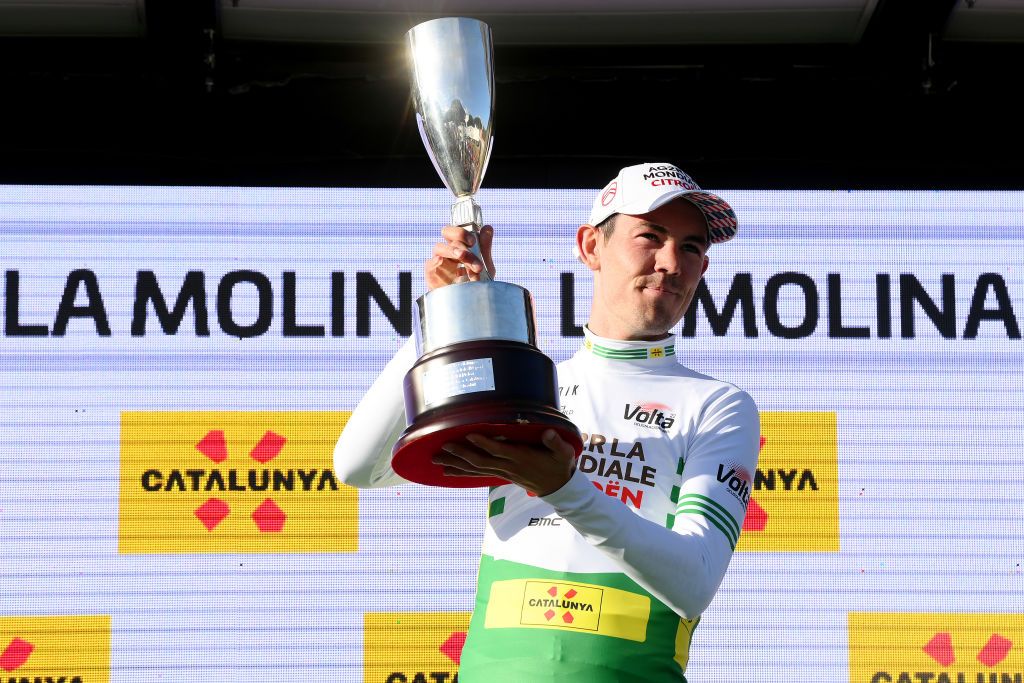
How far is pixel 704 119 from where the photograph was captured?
3436 millimetres

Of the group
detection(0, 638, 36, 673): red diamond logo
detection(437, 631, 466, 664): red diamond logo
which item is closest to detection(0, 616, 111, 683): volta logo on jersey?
detection(0, 638, 36, 673): red diamond logo

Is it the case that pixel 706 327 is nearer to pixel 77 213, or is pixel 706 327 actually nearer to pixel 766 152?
pixel 766 152

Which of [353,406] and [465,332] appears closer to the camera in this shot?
[465,332]

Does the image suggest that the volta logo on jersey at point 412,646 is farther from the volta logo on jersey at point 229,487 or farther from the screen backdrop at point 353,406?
the volta logo on jersey at point 229,487

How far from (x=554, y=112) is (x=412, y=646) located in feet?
4.53

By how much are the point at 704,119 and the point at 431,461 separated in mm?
2004

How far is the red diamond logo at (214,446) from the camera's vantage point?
3148mm

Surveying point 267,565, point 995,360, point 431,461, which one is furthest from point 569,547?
point 995,360

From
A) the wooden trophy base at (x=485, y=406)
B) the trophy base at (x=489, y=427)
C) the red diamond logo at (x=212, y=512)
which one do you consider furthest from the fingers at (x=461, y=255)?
the red diamond logo at (x=212, y=512)

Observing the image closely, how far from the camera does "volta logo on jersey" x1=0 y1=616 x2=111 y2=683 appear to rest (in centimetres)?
305

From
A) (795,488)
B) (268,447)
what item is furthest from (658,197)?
(268,447)

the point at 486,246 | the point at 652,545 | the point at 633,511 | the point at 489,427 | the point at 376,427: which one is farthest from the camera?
the point at 376,427

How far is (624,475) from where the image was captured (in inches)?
77.7

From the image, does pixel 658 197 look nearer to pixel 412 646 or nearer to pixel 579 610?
pixel 579 610
